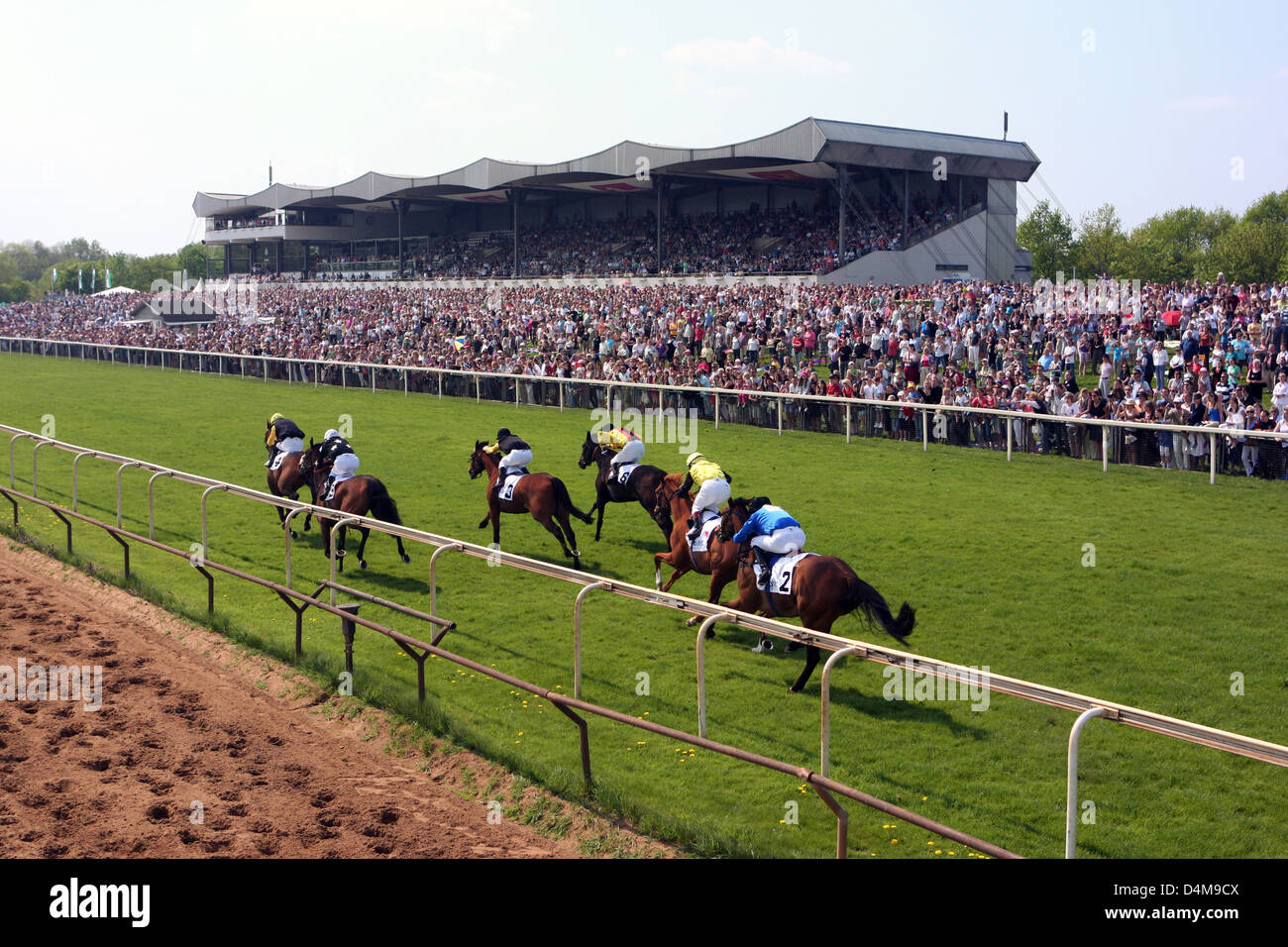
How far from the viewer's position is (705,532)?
9484 millimetres

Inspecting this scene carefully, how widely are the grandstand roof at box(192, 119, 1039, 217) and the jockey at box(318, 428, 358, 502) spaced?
936 inches

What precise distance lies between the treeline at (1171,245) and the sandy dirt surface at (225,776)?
49.9m

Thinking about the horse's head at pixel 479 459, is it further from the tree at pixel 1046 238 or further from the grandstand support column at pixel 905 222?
the tree at pixel 1046 238

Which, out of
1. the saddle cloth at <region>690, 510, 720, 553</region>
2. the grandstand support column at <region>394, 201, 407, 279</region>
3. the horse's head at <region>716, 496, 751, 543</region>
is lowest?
the saddle cloth at <region>690, 510, 720, 553</region>

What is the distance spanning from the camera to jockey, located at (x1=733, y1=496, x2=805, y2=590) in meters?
8.25

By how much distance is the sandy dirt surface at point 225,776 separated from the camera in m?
5.92

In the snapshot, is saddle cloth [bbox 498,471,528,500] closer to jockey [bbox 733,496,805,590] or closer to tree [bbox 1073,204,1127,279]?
jockey [bbox 733,496,805,590]

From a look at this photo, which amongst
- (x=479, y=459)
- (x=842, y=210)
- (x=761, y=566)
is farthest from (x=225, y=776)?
(x=842, y=210)

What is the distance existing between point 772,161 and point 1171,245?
44776 mm

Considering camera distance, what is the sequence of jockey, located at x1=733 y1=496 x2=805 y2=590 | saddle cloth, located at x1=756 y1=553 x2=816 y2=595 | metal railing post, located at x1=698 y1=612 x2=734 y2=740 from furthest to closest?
jockey, located at x1=733 y1=496 x2=805 y2=590 → saddle cloth, located at x1=756 y1=553 x2=816 y2=595 → metal railing post, located at x1=698 y1=612 x2=734 y2=740

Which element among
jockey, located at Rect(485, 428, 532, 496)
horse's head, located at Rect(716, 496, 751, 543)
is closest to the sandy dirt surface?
horse's head, located at Rect(716, 496, 751, 543)

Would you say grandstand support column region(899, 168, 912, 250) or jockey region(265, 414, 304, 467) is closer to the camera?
jockey region(265, 414, 304, 467)

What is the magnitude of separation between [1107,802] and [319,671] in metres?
5.48

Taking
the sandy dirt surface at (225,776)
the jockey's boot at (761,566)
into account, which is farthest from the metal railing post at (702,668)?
the jockey's boot at (761,566)
